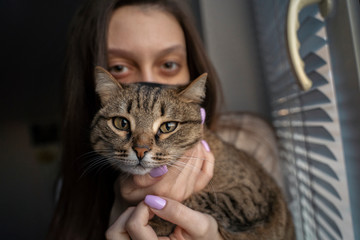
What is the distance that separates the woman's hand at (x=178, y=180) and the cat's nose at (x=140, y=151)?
9 cm

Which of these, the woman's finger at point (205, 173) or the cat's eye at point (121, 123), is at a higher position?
the cat's eye at point (121, 123)

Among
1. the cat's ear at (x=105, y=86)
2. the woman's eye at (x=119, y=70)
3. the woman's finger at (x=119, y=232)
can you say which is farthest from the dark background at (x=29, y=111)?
the woman's finger at (x=119, y=232)

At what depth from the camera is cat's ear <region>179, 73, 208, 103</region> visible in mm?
880

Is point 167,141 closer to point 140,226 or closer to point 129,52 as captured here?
point 140,226

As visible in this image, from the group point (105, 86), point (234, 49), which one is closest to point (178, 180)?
point (105, 86)

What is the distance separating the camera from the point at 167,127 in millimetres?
877

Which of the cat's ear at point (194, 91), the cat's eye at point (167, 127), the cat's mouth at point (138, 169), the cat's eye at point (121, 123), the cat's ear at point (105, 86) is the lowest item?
the cat's mouth at point (138, 169)

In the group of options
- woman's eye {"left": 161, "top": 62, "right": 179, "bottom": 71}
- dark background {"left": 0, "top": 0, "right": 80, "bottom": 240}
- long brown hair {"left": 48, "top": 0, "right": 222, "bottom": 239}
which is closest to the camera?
long brown hair {"left": 48, "top": 0, "right": 222, "bottom": 239}

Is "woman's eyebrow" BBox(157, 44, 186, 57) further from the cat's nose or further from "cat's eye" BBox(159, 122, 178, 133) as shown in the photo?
the cat's nose

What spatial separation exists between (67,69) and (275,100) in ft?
4.75

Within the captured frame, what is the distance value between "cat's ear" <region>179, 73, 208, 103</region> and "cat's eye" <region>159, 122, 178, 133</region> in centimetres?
13

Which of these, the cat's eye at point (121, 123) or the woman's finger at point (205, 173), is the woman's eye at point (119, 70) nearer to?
the cat's eye at point (121, 123)

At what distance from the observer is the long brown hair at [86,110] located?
1.11 metres

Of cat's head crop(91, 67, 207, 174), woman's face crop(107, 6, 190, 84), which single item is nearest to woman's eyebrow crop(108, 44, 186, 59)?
woman's face crop(107, 6, 190, 84)
